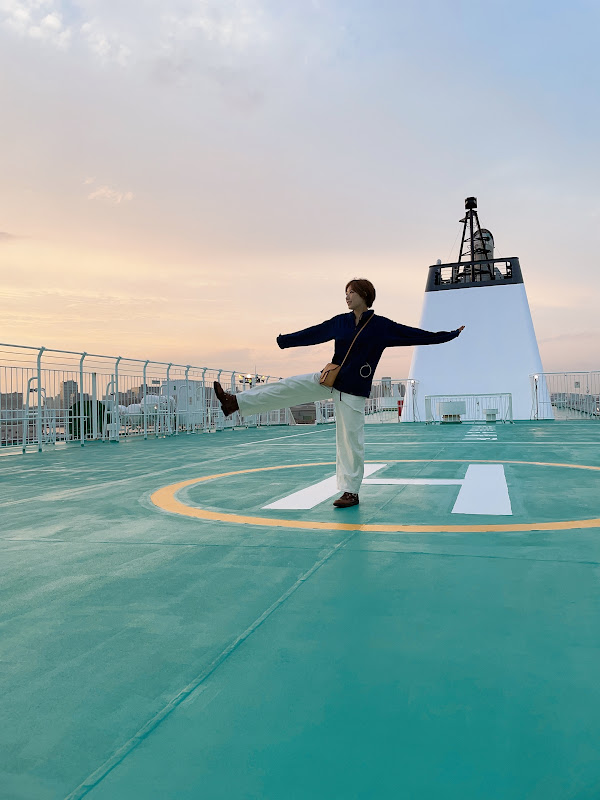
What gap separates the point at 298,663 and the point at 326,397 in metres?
2.71

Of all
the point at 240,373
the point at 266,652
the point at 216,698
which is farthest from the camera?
the point at 240,373

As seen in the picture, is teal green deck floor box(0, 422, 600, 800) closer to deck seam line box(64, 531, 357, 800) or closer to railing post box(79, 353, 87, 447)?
deck seam line box(64, 531, 357, 800)

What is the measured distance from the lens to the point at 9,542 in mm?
3422

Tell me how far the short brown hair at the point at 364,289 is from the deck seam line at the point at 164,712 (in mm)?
2447

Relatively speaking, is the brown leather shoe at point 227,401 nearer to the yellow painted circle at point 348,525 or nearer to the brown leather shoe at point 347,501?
the yellow painted circle at point 348,525

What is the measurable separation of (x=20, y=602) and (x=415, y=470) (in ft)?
16.8

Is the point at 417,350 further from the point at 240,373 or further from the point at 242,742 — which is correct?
the point at 242,742

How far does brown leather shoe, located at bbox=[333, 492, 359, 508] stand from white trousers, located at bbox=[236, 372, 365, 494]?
38 mm

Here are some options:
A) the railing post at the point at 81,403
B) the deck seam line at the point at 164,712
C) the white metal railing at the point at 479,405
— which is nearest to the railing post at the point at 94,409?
the railing post at the point at 81,403

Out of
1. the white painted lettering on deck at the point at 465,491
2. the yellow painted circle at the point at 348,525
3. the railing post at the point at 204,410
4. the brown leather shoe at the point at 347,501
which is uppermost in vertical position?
the railing post at the point at 204,410

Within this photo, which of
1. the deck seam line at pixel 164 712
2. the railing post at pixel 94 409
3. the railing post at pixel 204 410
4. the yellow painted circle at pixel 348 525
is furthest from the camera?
the railing post at pixel 204 410

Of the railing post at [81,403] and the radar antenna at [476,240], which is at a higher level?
the radar antenna at [476,240]

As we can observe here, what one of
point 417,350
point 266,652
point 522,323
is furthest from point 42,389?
point 522,323

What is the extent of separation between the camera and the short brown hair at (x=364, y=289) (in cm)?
425
